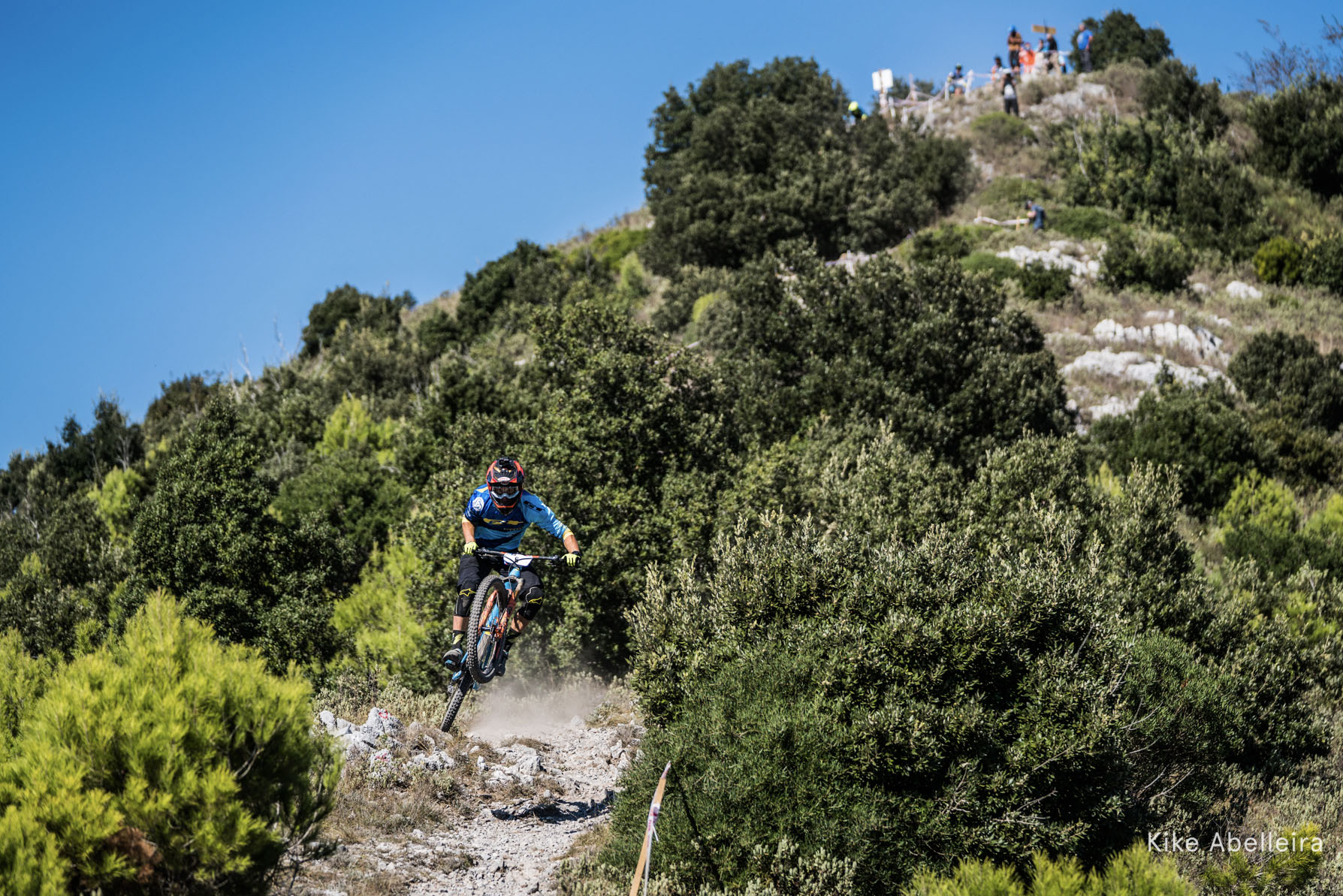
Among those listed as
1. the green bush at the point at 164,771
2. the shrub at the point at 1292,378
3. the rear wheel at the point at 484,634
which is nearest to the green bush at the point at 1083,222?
the shrub at the point at 1292,378

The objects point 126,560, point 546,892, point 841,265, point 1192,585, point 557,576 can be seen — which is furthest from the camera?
point 841,265

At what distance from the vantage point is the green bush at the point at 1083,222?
4994 cm

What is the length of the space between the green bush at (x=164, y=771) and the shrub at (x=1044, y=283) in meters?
40.1

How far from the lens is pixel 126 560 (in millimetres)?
28562

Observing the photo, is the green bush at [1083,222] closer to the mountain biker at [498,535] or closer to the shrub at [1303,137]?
the shrub at [1303,137]

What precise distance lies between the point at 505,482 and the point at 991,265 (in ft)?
123

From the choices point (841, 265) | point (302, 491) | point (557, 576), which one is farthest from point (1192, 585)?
point (302, 491)

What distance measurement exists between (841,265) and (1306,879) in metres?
26.7

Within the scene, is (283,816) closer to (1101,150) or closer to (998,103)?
(1101,150)

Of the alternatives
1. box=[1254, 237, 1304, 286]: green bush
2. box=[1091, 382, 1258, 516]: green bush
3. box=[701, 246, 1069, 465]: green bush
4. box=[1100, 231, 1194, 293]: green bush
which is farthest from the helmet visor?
box=[1254, 237, 1304, 286]: green bush

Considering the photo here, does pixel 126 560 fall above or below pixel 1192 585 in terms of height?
above

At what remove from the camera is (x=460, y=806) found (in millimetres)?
12523

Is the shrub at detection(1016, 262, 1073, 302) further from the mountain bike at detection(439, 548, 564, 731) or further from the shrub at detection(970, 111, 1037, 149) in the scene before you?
the mountain bike at detection(439, 548, 564, 731)

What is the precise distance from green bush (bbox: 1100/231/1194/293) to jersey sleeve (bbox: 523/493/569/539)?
38429 millimetres
